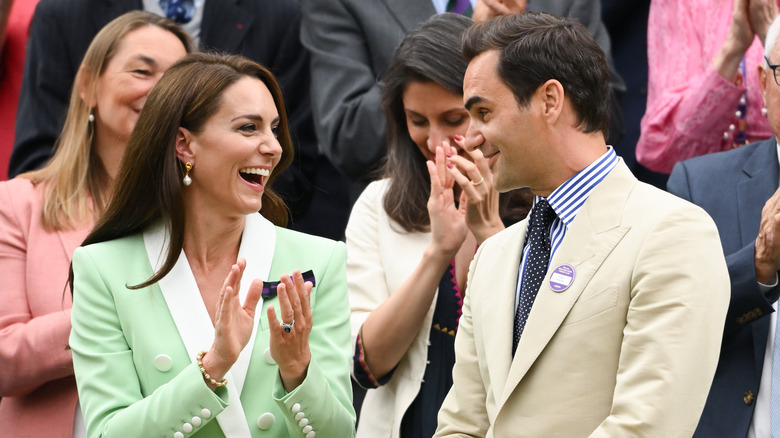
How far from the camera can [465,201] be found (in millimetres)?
4633

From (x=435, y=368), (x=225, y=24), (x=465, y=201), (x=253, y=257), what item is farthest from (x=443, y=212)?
(x=225, y=24)

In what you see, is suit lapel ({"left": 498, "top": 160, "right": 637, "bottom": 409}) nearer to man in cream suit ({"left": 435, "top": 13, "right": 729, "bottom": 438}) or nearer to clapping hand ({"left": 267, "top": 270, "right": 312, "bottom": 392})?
man in cream suit ({"left": 435, "top": 13, "right": 729, "bottom": 438})

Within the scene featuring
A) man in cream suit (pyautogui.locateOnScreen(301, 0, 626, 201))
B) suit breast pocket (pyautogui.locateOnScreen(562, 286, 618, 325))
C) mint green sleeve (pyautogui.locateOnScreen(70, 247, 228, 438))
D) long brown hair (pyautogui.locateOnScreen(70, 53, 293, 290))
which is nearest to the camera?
suit breast pocket (pyautogui.locateOnScreen(562, 286, 618, 325))

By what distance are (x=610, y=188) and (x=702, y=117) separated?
1900 mm

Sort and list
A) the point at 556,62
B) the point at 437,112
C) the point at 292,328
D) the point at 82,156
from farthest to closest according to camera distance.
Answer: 1. the point at 82,156
2. the point at 437,112
3. the point at 292,328
4. the point at 556,62

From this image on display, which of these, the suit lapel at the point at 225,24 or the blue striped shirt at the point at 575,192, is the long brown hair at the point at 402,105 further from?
the blue striped shirt at the point at 575,192

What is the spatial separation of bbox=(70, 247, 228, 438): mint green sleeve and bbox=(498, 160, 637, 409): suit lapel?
95cm

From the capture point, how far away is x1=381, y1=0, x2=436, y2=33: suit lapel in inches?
223

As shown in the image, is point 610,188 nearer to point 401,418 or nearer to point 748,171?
point 748,171

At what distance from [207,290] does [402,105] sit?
4.59 feet

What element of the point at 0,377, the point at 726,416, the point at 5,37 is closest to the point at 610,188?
the point at 726,416

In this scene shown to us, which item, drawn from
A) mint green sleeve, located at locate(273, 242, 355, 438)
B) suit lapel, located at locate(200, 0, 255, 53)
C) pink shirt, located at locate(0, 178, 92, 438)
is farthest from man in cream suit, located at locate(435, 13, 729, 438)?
suit lapel, located at locate(200, 0, 255, 53)

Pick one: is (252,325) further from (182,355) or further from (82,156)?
(82,156)

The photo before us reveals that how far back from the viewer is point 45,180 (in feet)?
16.3
